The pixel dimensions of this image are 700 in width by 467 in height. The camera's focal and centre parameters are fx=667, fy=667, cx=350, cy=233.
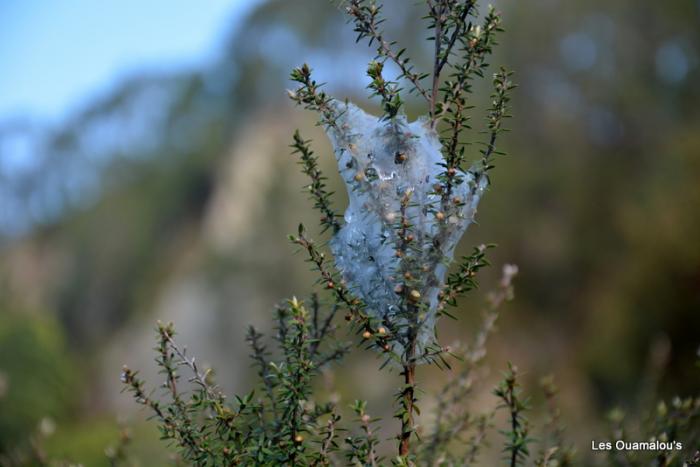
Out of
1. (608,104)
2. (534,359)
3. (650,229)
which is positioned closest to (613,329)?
(650,229)

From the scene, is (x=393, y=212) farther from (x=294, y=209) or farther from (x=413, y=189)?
(x=294, y=209)

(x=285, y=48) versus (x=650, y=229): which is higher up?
(x=285, y=48)

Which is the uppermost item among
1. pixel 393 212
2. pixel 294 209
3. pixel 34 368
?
pixel 294 209

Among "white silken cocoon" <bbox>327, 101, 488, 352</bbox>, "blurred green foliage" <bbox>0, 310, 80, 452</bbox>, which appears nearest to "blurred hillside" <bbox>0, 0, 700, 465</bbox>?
"blurred green foliage" <bbox>0, 310, 80, 452</bbox>

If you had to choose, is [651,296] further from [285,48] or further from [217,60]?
[217,60]

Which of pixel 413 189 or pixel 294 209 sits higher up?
pixel 294 209

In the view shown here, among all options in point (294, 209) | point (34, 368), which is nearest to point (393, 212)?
point (34, 368)

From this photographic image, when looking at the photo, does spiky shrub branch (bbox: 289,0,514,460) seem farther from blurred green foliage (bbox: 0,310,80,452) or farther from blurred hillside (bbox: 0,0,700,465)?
blurred green foliage (bbox: 0,310,80,452)

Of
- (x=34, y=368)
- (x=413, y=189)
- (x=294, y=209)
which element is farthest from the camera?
(x=294, y=209)
